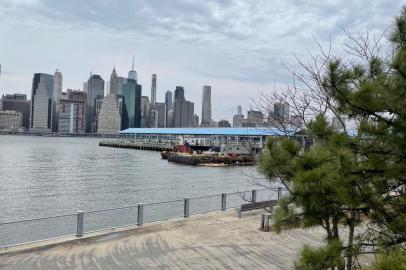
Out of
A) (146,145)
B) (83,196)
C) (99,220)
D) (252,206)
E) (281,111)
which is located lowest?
(83,196)

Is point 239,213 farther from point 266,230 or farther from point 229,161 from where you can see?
point 229,161

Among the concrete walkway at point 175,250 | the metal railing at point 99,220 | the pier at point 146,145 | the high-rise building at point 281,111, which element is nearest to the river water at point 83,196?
the metal railing at point 99,220

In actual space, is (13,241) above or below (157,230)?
below

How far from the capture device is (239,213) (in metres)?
15.4

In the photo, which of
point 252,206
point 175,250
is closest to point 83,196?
point 252,206

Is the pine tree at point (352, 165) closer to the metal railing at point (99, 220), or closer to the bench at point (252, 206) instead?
the metal railing at point (99, 220)

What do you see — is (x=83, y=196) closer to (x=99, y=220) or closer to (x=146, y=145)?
(x=99, y=220)

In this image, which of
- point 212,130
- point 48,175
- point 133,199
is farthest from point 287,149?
point 212,130

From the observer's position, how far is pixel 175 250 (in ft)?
35.7

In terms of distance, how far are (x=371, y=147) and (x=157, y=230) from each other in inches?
365

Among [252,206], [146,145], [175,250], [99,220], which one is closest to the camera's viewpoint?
[175,250]

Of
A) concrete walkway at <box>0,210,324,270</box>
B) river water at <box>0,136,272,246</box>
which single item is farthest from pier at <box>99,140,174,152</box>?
concrete walkway at <box>0,210,324,270</box>

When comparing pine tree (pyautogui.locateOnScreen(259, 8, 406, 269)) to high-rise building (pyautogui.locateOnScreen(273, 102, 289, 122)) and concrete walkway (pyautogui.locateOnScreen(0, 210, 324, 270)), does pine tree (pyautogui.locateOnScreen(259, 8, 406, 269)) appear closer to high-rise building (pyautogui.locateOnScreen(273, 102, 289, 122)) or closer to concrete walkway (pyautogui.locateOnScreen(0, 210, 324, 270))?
concrete walkway (pyautogui.locateOnScreen(0, 210, 324, 270))

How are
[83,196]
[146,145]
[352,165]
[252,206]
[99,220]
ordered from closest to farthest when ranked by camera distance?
[352,165] < [252,206] < [99,220] < [83,196] < [146,145]
